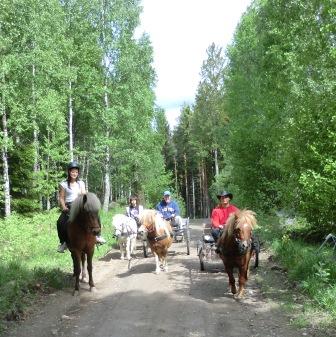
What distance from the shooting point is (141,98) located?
26891 mm

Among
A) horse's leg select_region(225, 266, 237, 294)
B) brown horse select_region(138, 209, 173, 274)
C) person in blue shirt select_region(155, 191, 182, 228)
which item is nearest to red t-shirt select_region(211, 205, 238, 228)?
brown horse select_region(138, 209, 173, 274)

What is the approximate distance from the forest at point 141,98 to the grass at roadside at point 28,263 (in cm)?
237

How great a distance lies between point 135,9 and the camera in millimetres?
27828

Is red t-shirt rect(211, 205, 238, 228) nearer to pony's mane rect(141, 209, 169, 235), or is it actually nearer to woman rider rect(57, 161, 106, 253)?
pony's mane rect(141, 209, 169, 235)

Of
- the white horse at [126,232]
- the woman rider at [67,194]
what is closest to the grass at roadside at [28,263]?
the woman rider at [67,194]

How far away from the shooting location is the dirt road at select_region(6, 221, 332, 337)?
6227 mm

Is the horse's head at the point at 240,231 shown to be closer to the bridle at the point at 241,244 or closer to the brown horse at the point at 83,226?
the bridle at the point at 241,244

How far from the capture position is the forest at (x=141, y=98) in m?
10.8

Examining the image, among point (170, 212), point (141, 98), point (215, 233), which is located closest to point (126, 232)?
point (170, 212)

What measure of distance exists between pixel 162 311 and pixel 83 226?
2.55 meters

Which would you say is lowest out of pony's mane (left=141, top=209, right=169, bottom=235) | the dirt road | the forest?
the dirt road

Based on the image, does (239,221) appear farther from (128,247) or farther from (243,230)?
(128,247)

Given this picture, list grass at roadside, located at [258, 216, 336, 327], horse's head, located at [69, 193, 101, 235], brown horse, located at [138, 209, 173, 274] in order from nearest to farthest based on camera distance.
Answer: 1. grass at roadside, located at [258, 216, 336, 327]
2. horse's head, located at [69, 193, 101, 235]
3. brown horse, located at [138, 209, 173, 274]

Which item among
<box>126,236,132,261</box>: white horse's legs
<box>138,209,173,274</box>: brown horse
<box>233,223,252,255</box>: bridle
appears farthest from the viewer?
<box>126,236,132,261</box>: white horse's legs
